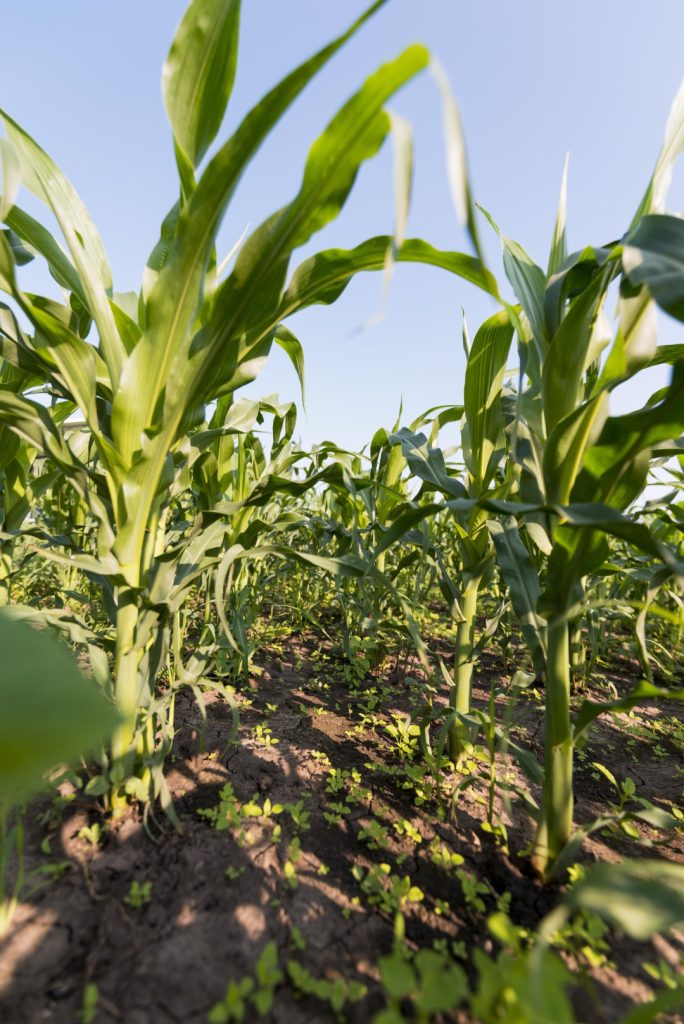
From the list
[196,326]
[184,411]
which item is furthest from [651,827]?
[196,326]

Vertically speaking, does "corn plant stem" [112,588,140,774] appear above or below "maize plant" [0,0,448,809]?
below

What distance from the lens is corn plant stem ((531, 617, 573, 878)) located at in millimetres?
947

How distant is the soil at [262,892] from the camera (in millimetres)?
703

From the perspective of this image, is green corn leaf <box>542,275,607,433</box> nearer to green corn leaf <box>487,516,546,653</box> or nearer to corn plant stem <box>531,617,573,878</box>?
green corn leaf <box>487,516,546,653</box>

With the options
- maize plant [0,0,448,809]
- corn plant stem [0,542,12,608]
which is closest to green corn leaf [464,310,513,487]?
maize plant [0,0,448,809]

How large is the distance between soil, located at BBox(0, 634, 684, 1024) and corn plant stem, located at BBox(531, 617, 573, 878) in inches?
2.8

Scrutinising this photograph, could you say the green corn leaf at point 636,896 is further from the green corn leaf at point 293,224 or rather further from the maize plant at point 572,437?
the green corn leaf at point 293,224

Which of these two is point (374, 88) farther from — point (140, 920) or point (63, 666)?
point (140, 920)

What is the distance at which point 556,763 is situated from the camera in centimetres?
95

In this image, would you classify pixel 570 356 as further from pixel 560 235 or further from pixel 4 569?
pixel 4 569

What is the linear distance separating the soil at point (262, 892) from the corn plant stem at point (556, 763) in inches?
2.8

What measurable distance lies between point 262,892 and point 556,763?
67cm

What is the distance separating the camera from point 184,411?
97 centimetres

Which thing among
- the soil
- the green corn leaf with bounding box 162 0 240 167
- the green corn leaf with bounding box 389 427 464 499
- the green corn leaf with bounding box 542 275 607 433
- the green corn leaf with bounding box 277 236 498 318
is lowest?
the soil
